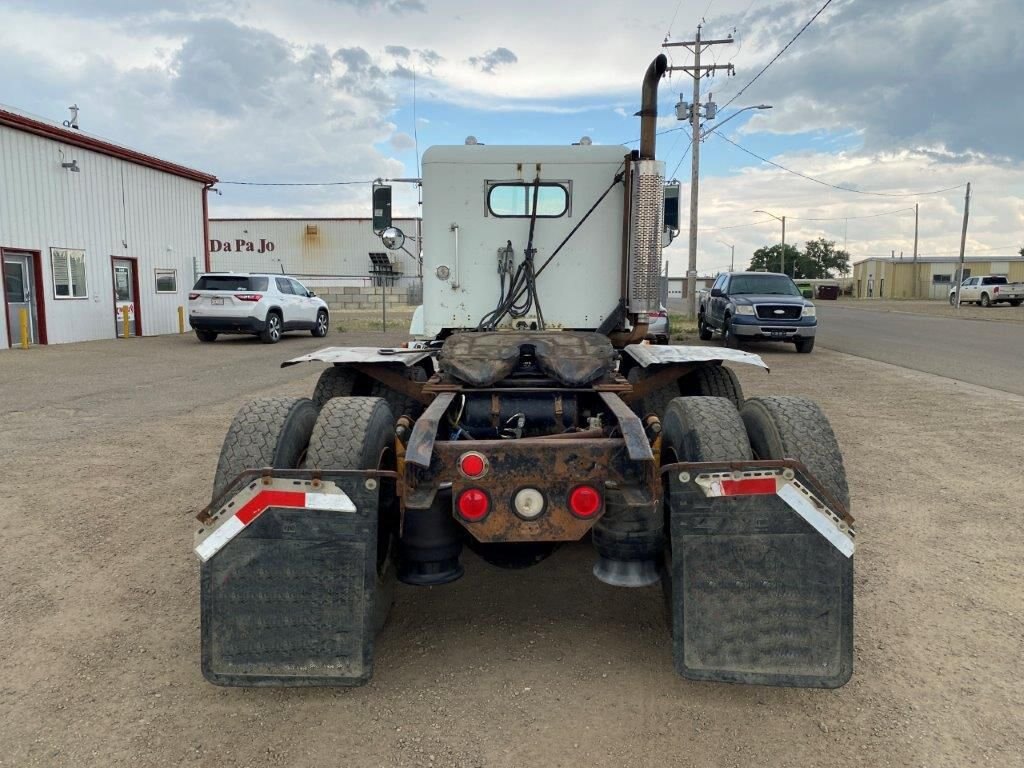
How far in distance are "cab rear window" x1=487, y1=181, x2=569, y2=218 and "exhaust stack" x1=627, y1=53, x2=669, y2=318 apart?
0.55 m

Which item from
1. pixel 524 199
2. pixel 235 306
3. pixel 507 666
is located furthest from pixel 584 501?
pixel 235 306

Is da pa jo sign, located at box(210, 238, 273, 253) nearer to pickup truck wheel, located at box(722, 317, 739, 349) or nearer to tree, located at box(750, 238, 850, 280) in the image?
pickup truck wheel, located at box(722, 317, 739, 349)

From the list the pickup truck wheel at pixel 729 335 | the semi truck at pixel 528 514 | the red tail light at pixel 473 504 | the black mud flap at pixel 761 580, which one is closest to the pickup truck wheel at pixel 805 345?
the pickup truck wheel at pixel 729 335

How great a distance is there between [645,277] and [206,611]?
370 centimetres

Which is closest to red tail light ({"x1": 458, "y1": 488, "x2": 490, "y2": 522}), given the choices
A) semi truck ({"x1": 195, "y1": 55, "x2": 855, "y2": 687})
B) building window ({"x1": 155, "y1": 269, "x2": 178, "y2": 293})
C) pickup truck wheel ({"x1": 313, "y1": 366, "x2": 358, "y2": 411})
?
semi truck ({"x1": 195, "y1": 55, "x2": 855, "y2": 687})

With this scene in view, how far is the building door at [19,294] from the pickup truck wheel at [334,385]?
1621 cm

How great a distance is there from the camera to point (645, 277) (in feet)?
18.0

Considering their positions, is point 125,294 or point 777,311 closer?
point 777,311

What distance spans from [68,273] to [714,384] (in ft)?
63.3

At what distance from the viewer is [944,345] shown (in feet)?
59.8

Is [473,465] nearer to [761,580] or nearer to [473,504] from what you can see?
[473,504]

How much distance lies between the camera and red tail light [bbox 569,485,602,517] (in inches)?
119

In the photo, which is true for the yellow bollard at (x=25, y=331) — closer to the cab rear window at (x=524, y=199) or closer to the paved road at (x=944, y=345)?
the cab rear window at (x=524, y=199)

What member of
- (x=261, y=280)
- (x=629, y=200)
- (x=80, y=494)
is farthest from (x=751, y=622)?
(x=261, y=280)
